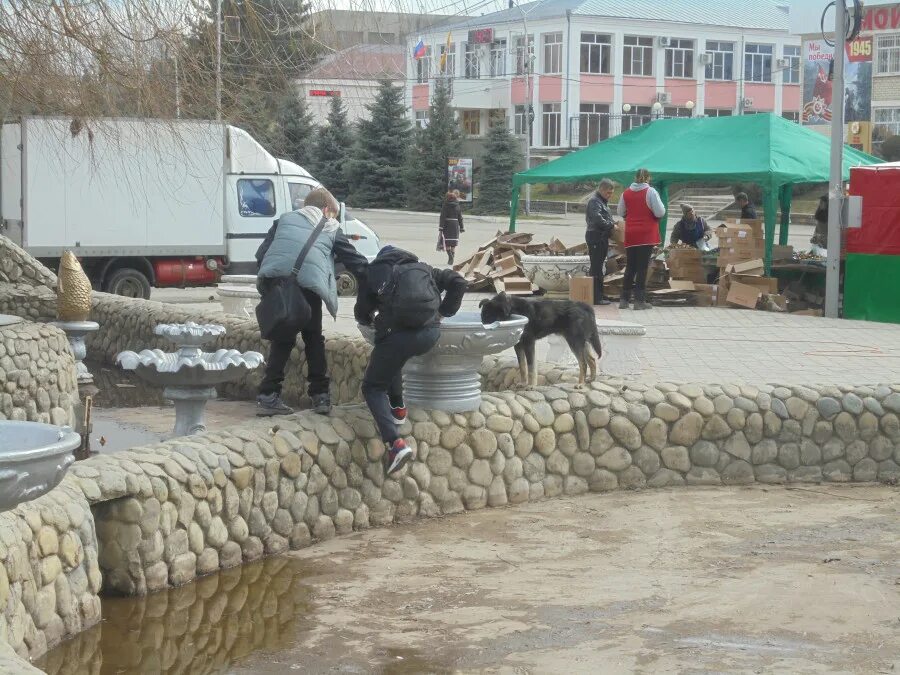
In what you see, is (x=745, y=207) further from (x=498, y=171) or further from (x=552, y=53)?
(x=552, y=53)

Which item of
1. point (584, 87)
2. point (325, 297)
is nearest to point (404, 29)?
point (325, 297)

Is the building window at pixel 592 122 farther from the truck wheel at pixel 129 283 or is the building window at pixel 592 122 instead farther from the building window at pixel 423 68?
the building window at pixel 423 68

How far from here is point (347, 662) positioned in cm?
560

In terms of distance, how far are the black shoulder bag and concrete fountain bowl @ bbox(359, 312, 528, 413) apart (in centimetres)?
57

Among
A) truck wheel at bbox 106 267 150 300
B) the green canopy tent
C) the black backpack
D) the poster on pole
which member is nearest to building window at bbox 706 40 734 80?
the poster on pole

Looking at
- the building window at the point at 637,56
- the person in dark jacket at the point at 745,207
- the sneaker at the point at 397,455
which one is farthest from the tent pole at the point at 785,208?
the building window at the point at 637,56

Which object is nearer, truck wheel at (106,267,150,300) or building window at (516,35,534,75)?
truck wheel at (106,267,150,300)

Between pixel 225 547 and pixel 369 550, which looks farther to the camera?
pixel 369 550

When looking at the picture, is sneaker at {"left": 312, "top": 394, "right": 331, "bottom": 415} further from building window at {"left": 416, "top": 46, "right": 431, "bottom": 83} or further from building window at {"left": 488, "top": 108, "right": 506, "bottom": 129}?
building window at {"left": 488, "top": 108, "right": 506, "bottom": 129}

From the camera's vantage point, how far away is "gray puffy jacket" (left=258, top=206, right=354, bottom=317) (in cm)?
835

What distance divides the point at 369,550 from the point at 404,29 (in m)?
2.97

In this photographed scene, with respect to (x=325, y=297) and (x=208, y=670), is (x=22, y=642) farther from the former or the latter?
(x=325, y=297)

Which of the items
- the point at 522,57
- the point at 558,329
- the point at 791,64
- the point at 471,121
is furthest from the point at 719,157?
the point at 791,64

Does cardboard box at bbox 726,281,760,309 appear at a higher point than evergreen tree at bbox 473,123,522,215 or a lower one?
lower
